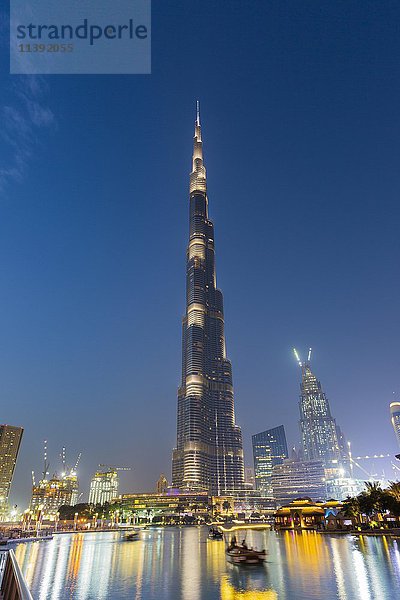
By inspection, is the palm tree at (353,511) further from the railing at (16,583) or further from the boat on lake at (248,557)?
the railing at (16,583)

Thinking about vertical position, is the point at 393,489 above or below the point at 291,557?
above

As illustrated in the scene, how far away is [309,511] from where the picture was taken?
13288 cm

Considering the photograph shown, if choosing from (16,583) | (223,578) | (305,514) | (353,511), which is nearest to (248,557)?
(223,578)

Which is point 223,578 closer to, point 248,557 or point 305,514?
point 248,557

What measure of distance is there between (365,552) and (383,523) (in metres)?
55.7

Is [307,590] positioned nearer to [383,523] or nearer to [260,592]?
[260,592]

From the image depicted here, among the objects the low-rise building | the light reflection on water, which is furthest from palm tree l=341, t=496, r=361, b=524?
the light reflection on water

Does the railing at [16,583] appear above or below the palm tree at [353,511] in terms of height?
below

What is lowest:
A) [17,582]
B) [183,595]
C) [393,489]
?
[183,595]

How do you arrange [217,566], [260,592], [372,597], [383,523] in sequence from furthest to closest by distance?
1. [383,523]
2. [217,566]
3. [260,592]
4. [372,597]

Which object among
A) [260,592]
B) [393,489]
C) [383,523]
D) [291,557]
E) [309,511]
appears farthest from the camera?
[309,511]

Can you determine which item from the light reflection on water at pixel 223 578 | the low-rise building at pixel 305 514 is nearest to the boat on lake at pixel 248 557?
the light reflection on water at pixel 223 578

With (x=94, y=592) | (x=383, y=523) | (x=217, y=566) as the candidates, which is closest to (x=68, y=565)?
(x=217, y=566)

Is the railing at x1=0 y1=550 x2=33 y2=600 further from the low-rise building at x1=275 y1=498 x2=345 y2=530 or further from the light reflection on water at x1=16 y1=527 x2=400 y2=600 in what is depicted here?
the low-rise building at x1=275 y1=498 x2=345 y2=530
